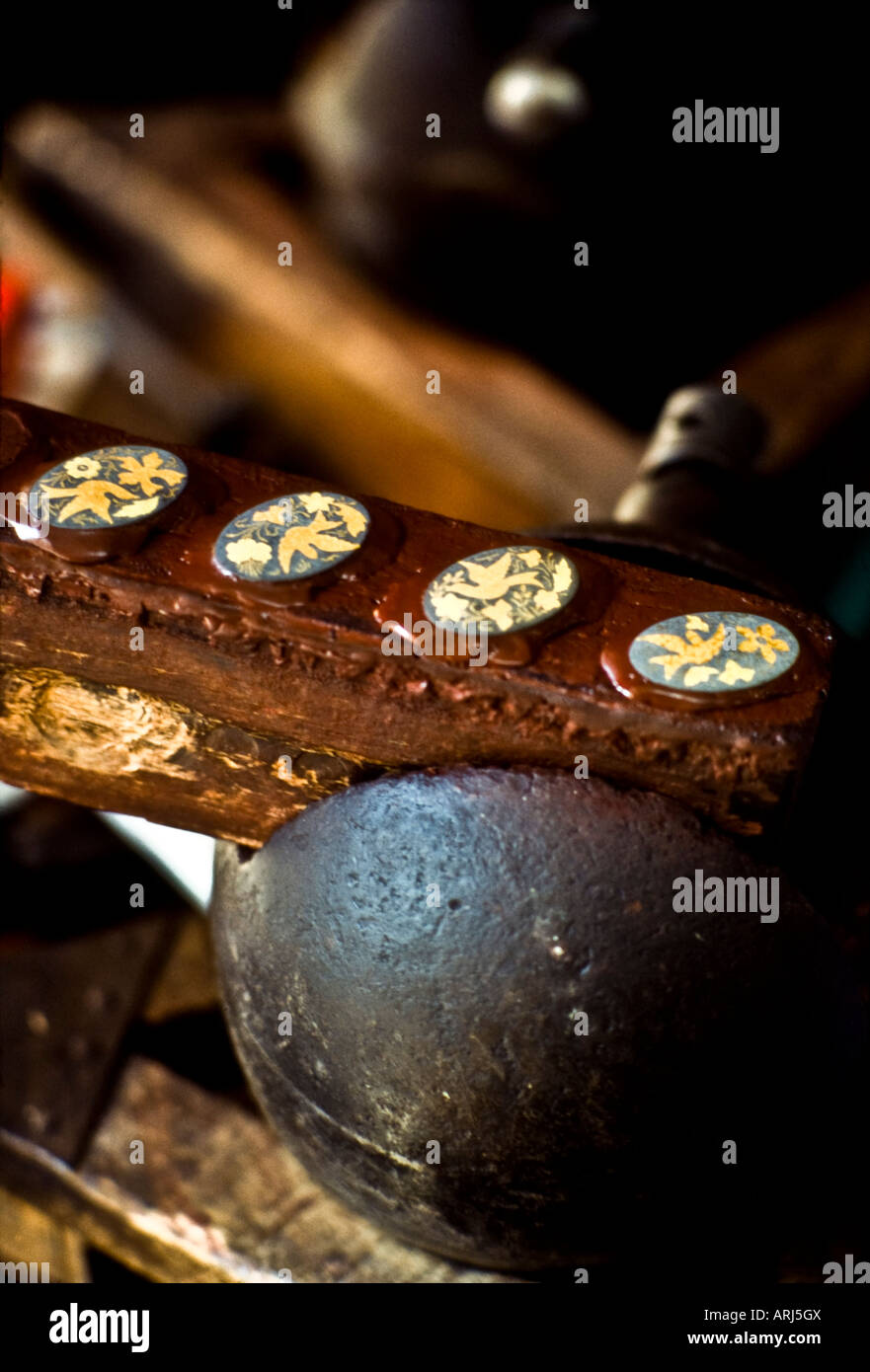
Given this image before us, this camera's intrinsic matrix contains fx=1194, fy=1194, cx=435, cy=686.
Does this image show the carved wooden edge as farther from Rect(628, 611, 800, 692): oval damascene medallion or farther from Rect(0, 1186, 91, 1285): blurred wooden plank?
Rect(0, 1186, 91, 1285): blurred wooden plank

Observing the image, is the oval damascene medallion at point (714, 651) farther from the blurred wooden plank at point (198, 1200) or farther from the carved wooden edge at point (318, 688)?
the blurred wooden plank at point (198, 1200)

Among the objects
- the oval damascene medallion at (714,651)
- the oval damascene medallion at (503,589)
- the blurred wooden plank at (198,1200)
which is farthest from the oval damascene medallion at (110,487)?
the blurred wooden plank at (198,1200)

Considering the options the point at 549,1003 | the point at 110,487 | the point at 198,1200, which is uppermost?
the point at 110,487

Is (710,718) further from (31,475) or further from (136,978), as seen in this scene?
(136,978)

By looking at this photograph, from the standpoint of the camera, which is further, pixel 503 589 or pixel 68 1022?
pixel 68 1022

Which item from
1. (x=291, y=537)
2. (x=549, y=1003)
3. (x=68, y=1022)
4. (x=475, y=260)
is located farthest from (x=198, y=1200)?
(x=475, y=260)

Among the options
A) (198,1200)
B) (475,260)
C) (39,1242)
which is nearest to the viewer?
(198,1200)

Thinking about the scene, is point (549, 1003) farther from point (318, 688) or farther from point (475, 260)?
point (475, 260)
